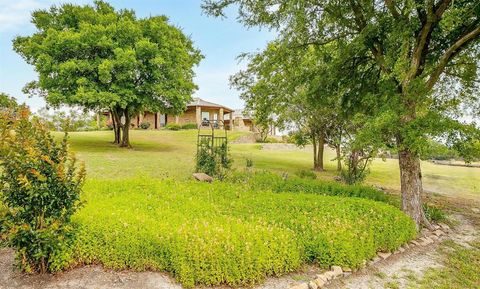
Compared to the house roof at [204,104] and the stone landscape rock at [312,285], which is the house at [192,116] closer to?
the house roof at [204,104]

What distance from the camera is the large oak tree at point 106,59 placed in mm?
19406

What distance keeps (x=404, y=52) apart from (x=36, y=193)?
7.55 meters

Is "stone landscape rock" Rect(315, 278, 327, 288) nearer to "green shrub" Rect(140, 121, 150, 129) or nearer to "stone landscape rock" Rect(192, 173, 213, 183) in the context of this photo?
"stone landscape rock" Rect(192, 173, 213, 183)

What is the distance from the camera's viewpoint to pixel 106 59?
779 inches

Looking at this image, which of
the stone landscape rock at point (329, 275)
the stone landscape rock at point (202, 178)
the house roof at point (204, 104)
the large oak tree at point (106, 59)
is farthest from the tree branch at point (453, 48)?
the house roof at point (204, 104)

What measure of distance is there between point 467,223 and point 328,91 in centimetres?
557

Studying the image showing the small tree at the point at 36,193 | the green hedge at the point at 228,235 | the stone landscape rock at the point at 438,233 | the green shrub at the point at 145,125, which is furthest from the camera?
the green shrub at the point at 145,125

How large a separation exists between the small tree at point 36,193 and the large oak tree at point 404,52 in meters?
6.05

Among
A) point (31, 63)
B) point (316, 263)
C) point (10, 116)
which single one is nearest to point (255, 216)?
point (316, 263)

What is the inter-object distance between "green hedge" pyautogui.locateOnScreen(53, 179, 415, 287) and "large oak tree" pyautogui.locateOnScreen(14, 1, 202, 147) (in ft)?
46.1

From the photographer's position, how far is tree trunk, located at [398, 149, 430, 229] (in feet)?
27.1

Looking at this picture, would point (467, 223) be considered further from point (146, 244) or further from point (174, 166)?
point (174, 166)

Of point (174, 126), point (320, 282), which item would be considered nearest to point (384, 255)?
point (320, 282)

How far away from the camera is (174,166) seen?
16.3 m
